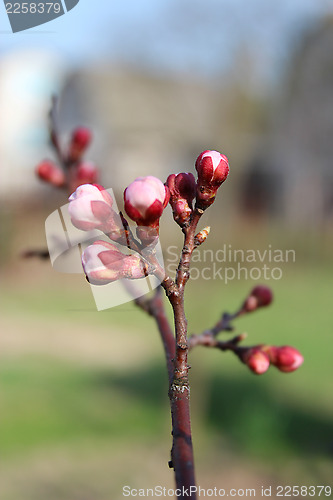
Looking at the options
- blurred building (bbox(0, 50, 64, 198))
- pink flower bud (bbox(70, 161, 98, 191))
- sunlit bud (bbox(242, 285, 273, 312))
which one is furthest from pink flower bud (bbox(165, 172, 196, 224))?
blurred building (bbox(0, 50, 64, 198))

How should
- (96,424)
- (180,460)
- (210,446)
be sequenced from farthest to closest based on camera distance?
1. (96,424)
2. (210,446)
3. (180,460)

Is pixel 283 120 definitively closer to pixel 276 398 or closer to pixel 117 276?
pixel 276 398

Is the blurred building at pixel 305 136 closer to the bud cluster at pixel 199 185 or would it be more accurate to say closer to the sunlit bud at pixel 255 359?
the sunlit bud at pixel 255 359

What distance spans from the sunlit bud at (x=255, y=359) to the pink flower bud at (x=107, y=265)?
46cm

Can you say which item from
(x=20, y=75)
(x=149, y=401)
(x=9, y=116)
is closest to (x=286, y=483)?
(x=149, y=401)

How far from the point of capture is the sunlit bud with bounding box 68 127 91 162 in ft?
5.70

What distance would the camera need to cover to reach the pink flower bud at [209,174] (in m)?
0.83

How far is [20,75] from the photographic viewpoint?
20.6 m

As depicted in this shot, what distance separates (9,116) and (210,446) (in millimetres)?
15789

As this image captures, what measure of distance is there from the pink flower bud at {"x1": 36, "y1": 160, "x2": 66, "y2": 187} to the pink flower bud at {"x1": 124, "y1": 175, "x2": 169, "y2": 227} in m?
1.05
